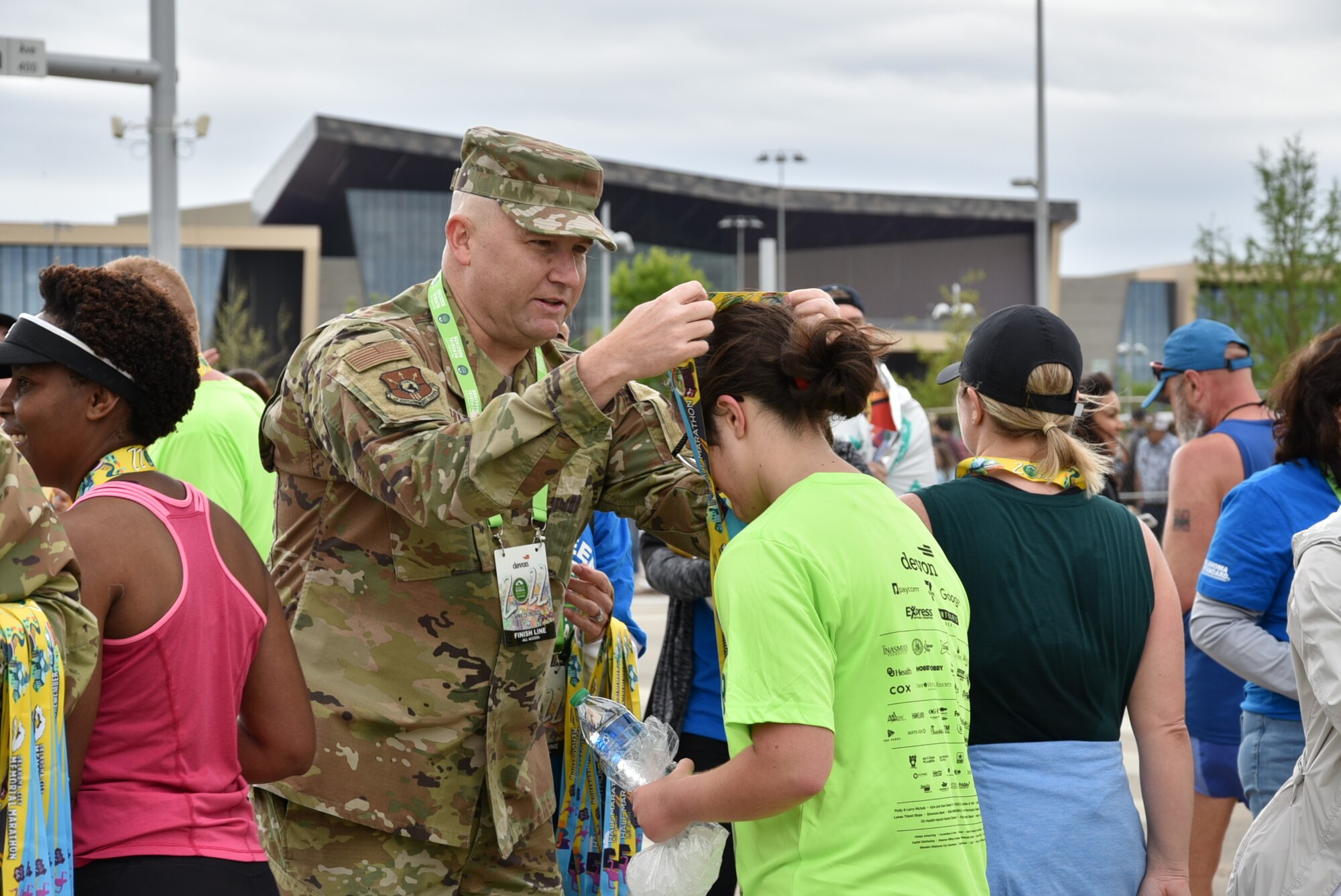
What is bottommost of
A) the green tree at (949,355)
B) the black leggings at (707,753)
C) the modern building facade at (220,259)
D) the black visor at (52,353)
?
the black leggings at (707,753)

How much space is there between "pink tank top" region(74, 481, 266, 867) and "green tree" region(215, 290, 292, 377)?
30.3 metres

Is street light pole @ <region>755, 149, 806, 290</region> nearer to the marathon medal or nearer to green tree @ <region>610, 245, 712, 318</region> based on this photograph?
green tree @ <region>610, 245, 712, 318</region>

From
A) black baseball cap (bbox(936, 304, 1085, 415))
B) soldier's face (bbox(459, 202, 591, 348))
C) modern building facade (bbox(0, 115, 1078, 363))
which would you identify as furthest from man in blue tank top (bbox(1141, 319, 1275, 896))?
modern building facade (bbox(0, 115, 1078, 363))

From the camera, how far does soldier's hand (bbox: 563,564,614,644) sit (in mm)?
3387

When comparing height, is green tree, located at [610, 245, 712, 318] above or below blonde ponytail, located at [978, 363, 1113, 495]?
above

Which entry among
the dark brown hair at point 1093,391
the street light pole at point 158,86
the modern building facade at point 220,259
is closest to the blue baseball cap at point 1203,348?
the dark brown hair at point 1093,391

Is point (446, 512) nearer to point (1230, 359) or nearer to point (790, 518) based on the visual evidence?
point (790, 518)

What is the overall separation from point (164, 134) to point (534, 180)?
9.90 m

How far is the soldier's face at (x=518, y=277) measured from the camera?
2996 mm

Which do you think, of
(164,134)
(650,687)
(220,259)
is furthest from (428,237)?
(650,687)

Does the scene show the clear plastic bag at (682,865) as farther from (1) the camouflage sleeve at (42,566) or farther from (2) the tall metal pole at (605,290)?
(2) the tall metal pole at (605,290)

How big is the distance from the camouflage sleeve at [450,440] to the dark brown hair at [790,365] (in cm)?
24

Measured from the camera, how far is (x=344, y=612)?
2959 mm

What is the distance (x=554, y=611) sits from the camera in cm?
305
